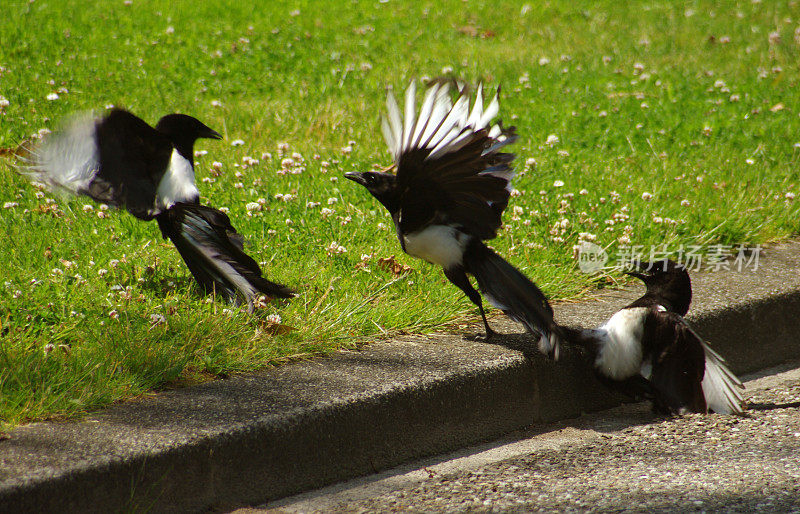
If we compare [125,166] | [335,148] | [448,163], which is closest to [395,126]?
[448,163]

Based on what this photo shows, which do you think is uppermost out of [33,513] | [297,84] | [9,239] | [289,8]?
[289,8]

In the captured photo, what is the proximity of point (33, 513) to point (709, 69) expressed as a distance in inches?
275

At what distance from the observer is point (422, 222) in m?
3.43

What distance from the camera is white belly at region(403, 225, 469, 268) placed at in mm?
3457

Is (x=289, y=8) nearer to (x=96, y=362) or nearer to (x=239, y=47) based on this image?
(x=239, y=47)

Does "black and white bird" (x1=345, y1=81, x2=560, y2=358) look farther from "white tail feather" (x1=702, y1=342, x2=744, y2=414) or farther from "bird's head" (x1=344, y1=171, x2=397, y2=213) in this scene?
"white tail feather" (x1=702, y1=342, x2=744, y2=414)

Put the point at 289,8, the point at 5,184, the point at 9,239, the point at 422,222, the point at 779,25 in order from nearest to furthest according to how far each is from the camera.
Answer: the point at 422,222
the point at 9,239
the point at 5,184
the point at 289,8
the point at 779,25

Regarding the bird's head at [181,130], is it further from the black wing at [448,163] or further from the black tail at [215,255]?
the black wing at [448,163]

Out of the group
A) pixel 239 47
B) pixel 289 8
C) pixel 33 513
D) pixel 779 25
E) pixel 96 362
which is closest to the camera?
pixel 33 513

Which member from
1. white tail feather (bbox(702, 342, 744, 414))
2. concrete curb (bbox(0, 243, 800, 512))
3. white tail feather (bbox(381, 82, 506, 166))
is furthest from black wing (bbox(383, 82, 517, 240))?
white tail feather (bbox(702, 342, 744, 414))

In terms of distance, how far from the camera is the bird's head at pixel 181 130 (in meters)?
3.98

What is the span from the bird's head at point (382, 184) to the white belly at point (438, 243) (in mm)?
151

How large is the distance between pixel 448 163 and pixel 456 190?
0.49ft

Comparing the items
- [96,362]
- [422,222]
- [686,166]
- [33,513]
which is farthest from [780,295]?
[33,513]
